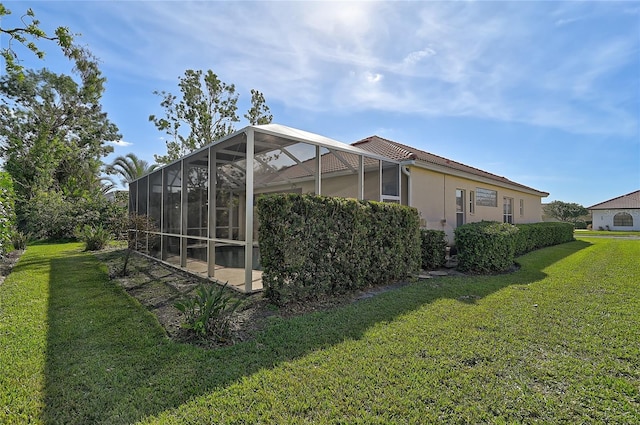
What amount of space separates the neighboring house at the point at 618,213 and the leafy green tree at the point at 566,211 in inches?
209

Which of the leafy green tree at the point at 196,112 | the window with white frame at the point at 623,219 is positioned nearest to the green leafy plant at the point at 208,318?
the leafy green tree at the point at 196,112

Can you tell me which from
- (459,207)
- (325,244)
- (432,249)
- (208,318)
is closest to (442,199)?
(459,207)

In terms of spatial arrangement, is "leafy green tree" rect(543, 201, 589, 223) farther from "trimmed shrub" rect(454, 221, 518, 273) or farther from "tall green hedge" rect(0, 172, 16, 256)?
"tall green hedge" rect(0, 172, 16, 256)

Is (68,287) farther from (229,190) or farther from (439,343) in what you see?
(439,343)

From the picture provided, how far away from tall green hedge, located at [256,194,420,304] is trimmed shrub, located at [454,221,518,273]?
2163mm

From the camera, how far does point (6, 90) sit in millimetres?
19078

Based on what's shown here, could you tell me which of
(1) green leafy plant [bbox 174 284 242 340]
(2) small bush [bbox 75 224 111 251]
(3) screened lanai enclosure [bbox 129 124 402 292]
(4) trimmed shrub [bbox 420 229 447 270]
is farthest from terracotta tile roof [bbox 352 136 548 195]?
(2) small bush [bbox 75 224 111 251]

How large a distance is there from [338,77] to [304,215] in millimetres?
6945

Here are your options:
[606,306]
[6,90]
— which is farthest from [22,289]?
[6,90]

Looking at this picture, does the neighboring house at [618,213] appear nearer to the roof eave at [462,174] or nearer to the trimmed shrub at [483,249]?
the roof eave at [462,174]

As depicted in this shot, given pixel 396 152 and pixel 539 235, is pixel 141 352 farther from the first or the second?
pixel 539 235

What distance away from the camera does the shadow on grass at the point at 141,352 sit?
2744mm

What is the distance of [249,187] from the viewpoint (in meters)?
6.16

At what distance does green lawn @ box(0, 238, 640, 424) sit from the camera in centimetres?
258
